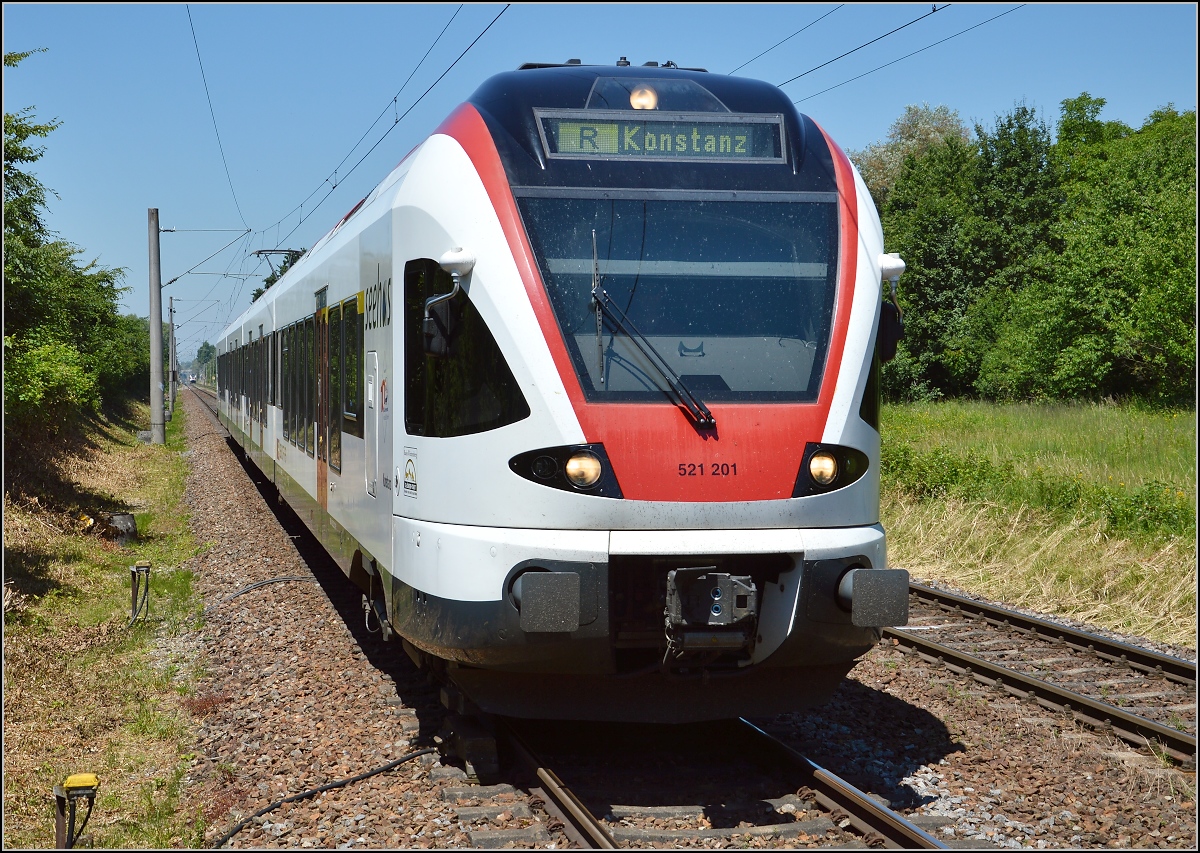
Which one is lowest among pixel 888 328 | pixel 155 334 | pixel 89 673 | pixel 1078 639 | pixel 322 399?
pixel 89 673

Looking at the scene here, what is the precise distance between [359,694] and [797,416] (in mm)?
3718

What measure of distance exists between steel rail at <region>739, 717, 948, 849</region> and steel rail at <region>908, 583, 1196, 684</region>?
11.4 ft

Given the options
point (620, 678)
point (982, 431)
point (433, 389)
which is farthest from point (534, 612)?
point (982, 431)

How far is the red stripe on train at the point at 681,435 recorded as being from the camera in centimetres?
536

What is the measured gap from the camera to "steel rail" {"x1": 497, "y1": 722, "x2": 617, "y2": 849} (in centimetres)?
496

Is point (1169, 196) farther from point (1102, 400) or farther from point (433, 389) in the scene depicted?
point (433, 389)

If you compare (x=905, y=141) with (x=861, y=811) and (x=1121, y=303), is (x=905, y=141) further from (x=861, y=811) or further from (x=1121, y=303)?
(x=861, y=811)

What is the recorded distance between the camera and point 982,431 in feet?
69.4

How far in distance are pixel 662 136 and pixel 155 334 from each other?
29.2m

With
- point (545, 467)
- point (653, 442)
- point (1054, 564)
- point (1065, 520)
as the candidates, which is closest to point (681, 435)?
point (653, 442)

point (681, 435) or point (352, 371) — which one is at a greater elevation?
point (352, 371)

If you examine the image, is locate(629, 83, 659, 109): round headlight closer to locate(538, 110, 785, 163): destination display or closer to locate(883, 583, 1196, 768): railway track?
locate(538, 110, 785, 163): destination display

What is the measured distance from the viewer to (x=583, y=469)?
534 centimetres

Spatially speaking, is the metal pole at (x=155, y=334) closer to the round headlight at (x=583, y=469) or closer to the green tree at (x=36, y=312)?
the green tree at (x=36, y=312)
